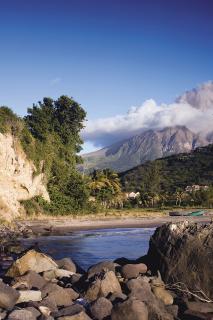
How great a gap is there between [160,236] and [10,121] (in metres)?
47.7

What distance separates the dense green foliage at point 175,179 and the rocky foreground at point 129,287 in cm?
7885

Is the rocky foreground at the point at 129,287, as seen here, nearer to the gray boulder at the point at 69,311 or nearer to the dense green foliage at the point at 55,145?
the gray boulder at the point at 69,311

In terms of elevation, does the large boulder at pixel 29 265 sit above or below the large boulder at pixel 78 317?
above

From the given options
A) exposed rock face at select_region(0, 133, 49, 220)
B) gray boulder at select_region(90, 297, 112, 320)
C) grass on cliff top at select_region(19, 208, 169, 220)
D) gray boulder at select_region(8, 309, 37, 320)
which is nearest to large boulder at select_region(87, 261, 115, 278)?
gray boulder at select_region(90, 297, 112, 320)

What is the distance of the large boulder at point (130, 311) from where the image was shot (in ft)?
41.4

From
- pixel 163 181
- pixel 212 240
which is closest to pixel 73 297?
pixel 212 240

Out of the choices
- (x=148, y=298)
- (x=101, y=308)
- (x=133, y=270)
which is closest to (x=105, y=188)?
(x=133, y=270)

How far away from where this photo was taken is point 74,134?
80.5 m

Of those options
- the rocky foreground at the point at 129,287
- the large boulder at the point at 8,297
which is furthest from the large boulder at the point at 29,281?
the large boulder at the point at 8,297

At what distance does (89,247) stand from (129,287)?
22165 mm

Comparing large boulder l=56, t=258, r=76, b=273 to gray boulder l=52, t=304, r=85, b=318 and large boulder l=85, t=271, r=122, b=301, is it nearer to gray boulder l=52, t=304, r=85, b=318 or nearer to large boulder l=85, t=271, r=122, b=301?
large boulder l=85, t=271, r=122, b=301

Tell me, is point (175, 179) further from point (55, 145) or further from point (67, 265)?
point (67, 265)

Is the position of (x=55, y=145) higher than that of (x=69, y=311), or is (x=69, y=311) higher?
(x=55, y=145)

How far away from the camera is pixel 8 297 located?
13.9 metres
